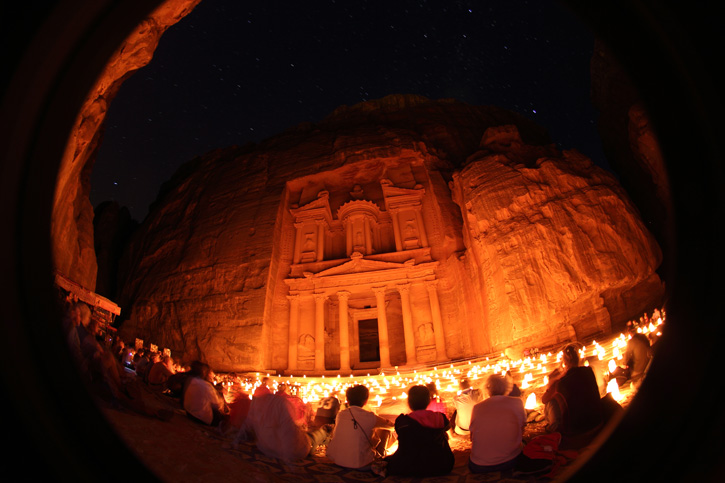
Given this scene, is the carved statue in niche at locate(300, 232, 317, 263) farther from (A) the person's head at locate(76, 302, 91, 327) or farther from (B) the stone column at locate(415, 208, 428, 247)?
(A) the person's head at locate(76, 302, 91, 327)

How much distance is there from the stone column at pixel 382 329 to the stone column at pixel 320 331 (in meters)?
2.84

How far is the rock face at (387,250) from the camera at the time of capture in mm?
13953

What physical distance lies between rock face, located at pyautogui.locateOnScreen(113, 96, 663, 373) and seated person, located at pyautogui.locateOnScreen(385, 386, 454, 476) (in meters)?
10.1

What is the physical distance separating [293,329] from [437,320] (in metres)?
7.28

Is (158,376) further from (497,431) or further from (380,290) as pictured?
(380,290)

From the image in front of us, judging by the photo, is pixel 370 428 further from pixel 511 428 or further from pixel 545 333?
pixel 545 333

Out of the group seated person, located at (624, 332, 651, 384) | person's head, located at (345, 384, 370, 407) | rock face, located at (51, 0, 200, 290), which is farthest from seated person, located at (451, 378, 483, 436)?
rock face, located at (51, 0, 200, 290)

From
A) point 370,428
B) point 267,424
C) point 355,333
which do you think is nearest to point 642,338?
point 370,428

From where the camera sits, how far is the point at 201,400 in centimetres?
652

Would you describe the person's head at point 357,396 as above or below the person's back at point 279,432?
above

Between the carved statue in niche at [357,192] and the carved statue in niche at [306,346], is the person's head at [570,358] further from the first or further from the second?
the carved statue in niche at [357,192]

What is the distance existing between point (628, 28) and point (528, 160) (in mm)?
16645

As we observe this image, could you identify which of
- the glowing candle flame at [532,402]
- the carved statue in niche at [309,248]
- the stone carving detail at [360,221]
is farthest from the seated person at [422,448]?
the stone carving detail at [360,221]

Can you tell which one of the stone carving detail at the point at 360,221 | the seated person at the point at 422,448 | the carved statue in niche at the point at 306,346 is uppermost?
the stone carving detail at the point at 360,221
